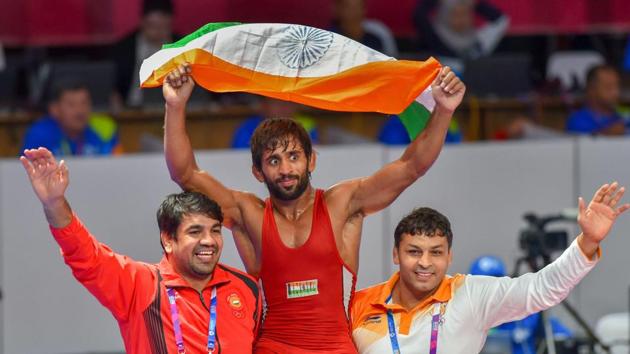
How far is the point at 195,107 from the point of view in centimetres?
1034

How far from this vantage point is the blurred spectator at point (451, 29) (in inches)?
445

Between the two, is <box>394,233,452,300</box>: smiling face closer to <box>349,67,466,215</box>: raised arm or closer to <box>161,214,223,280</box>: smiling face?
<box>349,67,466,215</box>: raised arm

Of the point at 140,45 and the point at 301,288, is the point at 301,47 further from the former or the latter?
the point at 140,45

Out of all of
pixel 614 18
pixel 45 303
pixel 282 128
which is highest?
pixel 614 18

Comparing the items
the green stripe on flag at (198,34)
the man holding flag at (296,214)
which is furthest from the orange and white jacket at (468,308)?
the green stripe on flag at (198,34)

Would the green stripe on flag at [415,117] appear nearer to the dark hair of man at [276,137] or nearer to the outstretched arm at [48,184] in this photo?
the dark hair of man at [276,137]

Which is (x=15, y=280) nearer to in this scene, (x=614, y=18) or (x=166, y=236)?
(x=166, y=236)

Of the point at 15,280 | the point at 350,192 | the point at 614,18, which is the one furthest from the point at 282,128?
the point at 614,18

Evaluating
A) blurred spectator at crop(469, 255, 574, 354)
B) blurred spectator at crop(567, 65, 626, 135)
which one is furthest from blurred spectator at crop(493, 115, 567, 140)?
blurred spectator at crop(469, 255, 574, 354)

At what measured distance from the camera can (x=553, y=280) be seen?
237 inches

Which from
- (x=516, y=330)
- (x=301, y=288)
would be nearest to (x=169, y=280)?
(x=301, y=288)

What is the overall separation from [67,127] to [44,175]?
3873 millimetres

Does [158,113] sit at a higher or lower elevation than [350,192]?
higher

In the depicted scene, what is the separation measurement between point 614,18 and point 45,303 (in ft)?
16.6
